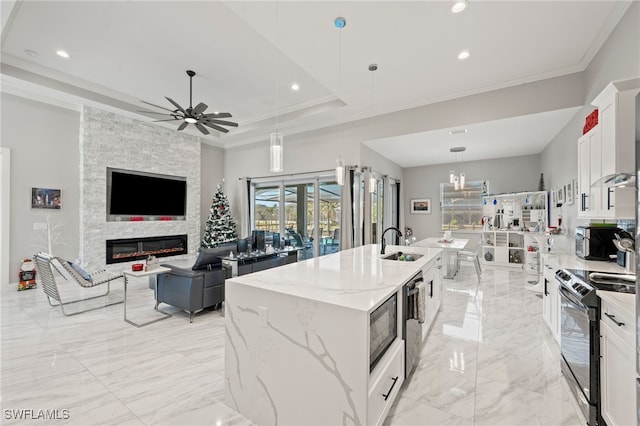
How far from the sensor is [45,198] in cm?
496

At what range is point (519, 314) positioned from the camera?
3662 millimetres

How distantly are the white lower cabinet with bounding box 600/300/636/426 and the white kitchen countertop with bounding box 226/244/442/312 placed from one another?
3.76 feet

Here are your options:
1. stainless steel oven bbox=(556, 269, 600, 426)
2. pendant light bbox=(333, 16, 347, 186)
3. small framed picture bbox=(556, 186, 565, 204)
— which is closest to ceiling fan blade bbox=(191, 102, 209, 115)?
pendant light bbox=(333, 16, 347, 186)

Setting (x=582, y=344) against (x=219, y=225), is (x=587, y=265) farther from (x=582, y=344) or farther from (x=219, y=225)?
(x=219, y=225)

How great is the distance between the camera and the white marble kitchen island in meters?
1.40

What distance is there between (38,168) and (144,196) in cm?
Answer: 176

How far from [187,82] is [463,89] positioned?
4658 mm

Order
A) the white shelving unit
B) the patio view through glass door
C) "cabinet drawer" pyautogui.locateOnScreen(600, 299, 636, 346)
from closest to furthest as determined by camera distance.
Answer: "cabinet drawer" pyautogui.locateOnScreen(600, 299, 636, 346) < the white shelving unit < the patio view through glass door

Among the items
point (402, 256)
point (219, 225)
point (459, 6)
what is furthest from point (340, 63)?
point (219, 225)

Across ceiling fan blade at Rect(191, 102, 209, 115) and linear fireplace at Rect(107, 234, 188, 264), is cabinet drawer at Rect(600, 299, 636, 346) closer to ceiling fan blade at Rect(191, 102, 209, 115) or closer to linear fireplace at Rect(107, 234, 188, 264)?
ceiling fan blade at Rect(191, 102, 209, 115)

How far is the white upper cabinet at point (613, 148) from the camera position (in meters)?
2.07

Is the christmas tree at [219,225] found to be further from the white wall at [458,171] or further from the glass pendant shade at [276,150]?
the white wall at [458,171]

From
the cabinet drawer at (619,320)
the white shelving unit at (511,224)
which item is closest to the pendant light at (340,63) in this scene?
the cabinet drawer at (619,320)

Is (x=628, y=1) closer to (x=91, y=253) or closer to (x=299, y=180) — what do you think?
(x=299, y=180)
